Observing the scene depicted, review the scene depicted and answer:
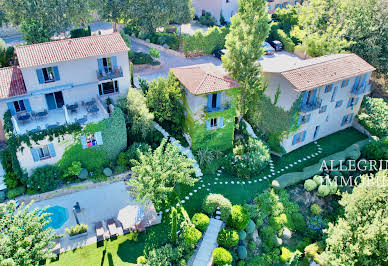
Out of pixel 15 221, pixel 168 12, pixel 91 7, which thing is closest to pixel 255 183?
pixel 15 221

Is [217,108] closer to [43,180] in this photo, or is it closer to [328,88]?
[328,88]

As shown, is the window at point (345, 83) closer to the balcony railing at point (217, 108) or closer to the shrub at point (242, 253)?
the balcony railing at point (217, 108)

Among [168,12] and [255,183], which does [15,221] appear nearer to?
[255,183]

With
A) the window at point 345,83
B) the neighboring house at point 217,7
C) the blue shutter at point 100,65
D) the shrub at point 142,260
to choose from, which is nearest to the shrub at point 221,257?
the shrub at point 142,260

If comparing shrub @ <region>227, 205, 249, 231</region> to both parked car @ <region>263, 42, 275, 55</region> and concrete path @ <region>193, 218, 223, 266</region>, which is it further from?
parked car @ <region>263, 42, 275, 55</region>

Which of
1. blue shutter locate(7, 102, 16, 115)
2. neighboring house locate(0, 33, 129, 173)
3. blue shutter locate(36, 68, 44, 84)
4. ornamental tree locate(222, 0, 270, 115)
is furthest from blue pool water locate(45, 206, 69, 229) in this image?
ornamental tree locate(222, 0, 270, 115)

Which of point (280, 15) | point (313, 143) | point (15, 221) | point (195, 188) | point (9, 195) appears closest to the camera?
point (15, 221)

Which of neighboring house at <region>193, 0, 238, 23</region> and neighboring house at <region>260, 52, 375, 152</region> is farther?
neighboring house at <region>193, 0, 238, 23</region>
